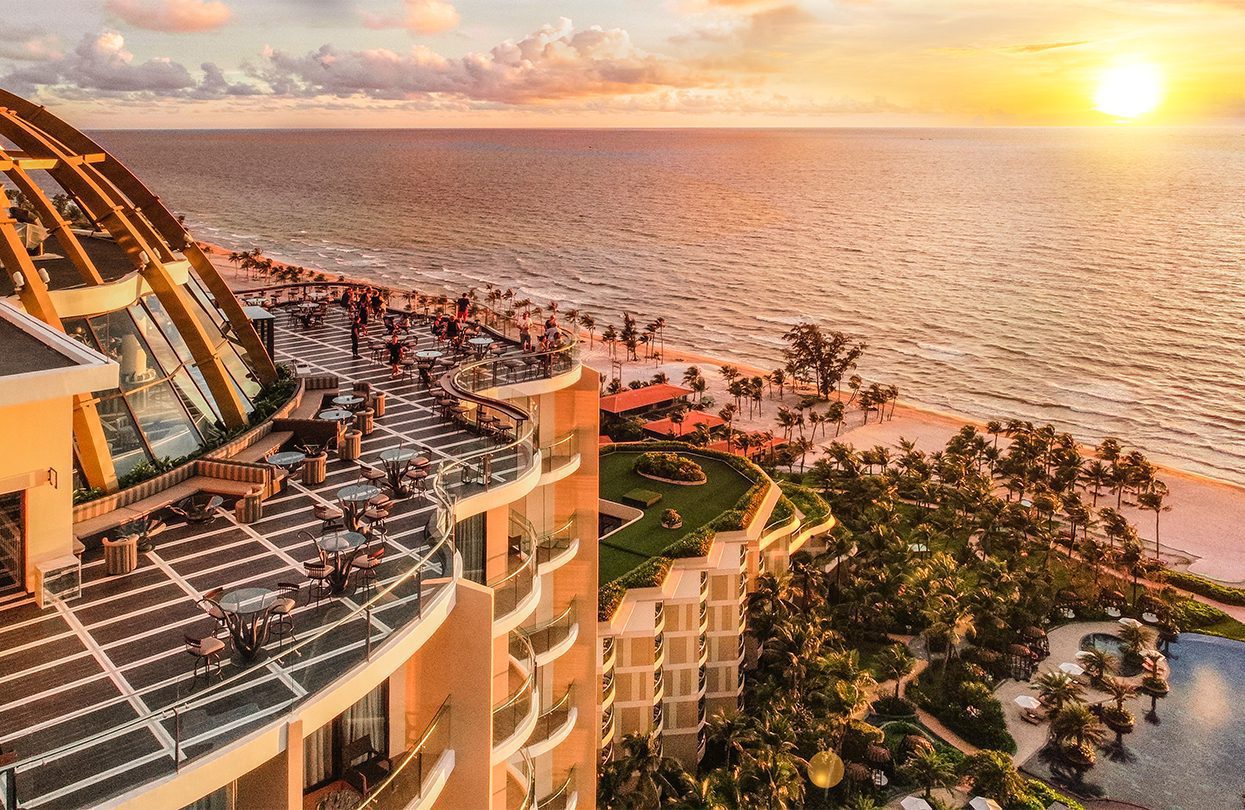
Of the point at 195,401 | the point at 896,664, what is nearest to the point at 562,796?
the point at 195,401

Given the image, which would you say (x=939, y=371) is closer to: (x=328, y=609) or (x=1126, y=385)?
(x=1126, y=385)

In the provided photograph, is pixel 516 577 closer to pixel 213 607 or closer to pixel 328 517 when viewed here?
pixel 328 517

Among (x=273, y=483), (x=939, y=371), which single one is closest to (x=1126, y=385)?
(x=939, y=371)

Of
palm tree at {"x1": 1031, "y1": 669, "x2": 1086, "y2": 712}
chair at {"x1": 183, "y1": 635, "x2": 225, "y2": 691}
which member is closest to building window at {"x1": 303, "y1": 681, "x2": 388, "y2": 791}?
chair at {"x1": 183, "y1": 635, "x2": 225, "y2": 691}

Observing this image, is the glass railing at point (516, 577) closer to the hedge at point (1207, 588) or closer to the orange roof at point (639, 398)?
the hedge at point (1207, 588)

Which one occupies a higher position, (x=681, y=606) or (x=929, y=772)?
(x=681, y=606)

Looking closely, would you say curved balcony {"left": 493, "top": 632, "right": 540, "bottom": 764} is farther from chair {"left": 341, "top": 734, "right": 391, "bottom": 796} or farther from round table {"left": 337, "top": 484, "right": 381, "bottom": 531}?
round table {"left": 337, "top": 484, "right": 381, "bottom": 531}
